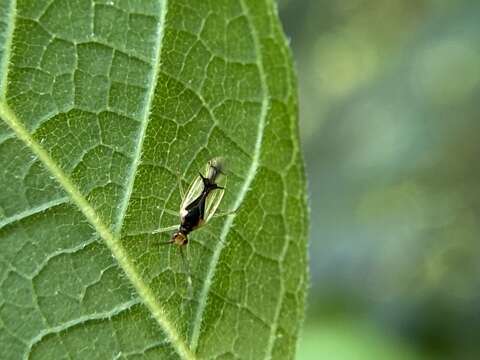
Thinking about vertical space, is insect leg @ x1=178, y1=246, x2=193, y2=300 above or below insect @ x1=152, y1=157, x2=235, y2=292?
below

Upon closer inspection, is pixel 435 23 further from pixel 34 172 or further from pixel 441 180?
pixel 34 172

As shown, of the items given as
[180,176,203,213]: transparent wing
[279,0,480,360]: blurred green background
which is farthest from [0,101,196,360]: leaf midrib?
[279,0,480,360]: blurred green background

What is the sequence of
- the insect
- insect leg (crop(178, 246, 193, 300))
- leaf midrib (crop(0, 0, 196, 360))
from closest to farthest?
leaf midrib (crop(0, 0, 196, 360)) → insect leg (crop(178, 246, 193, 300)) → the insect

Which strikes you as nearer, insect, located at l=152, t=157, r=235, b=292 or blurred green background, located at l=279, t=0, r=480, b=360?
insect, located at l=152, t=157, r=235, b=292

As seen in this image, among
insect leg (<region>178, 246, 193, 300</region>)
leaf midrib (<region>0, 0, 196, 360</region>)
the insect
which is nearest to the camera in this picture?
leaf midrib (<region>0, 0, 196, 360</region>)

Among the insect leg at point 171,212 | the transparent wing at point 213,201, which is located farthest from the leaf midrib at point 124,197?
the transparent wing at point 213,201

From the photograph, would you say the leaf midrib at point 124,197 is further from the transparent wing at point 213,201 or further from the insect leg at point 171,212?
the transparent wing at point 213,201

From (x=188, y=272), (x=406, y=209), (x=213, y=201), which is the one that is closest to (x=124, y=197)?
(x=188, y=272)

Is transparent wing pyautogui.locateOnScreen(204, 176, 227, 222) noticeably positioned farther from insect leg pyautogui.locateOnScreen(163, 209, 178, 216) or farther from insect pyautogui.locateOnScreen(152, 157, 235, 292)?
insect leg pyautogui.locateOnScreen(163, 209, 178, 216)
